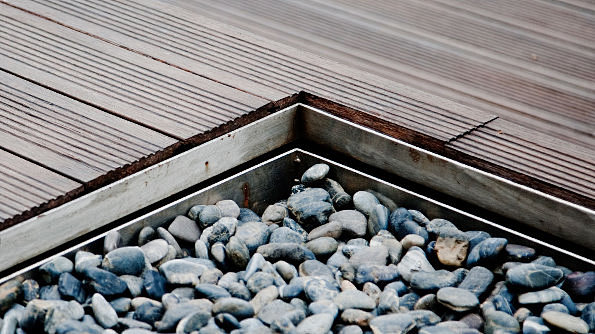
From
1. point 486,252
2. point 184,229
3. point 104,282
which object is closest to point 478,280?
point 486,252

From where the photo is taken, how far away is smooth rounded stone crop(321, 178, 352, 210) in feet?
6.02

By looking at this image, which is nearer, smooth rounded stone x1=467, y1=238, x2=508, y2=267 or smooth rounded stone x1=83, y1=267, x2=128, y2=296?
smooth rounded stone x1=83, y1=267, x2=128, y2=296

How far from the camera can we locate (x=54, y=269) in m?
1.47

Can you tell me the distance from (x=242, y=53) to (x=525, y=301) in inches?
41.5

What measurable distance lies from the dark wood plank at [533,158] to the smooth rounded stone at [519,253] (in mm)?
129

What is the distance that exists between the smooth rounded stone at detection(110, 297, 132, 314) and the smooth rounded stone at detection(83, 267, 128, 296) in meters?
0.02

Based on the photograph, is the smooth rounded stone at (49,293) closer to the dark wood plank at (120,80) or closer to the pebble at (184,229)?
the pebble at (184,229)

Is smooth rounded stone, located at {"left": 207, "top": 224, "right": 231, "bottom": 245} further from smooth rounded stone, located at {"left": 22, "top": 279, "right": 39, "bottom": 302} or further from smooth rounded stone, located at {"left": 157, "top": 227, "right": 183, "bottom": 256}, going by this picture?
smooth rounded stone, located at {"left": 22, "top": 279, "right": 39, "bottom": 302}

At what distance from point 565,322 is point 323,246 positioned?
20.1 inches

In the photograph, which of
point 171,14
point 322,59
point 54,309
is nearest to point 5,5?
point 171,14

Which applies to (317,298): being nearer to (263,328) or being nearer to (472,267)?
(263,328)

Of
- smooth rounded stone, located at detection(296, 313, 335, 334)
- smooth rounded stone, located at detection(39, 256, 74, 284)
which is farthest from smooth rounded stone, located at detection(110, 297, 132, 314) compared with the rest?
smooth rounded stone, located at detection(296, 313, 335, 334)

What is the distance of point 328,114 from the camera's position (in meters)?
1.88

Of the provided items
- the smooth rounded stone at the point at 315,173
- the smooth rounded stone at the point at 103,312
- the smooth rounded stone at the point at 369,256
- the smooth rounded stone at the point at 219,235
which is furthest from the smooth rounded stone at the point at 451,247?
the smooth rounded stone at the point at 103,312
